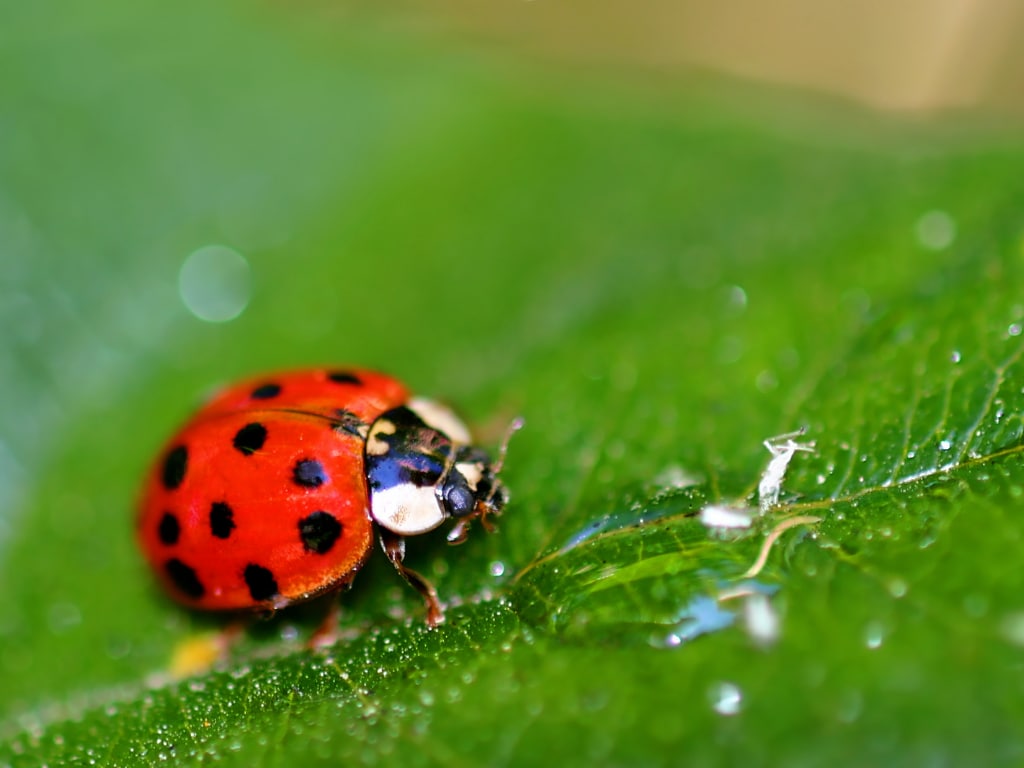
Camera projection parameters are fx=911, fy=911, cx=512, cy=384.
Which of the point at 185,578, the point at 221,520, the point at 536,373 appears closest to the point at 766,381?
the point at 536,373

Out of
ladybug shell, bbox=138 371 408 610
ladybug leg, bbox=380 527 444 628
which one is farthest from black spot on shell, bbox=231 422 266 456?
ladybug leg, bbox=380 527 444 628

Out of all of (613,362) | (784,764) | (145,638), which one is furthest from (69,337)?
(784,764)

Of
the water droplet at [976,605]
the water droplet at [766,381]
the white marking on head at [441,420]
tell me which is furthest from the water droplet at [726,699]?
the white marking on head at [441,420]

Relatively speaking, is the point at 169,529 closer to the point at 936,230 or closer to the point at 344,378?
the point at 344,378

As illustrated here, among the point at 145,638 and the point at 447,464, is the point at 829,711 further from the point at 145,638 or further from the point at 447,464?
the point at 145,638

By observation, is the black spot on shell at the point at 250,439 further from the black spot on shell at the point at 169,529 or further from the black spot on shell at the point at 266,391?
the black spot on shell at the point at 169,529
